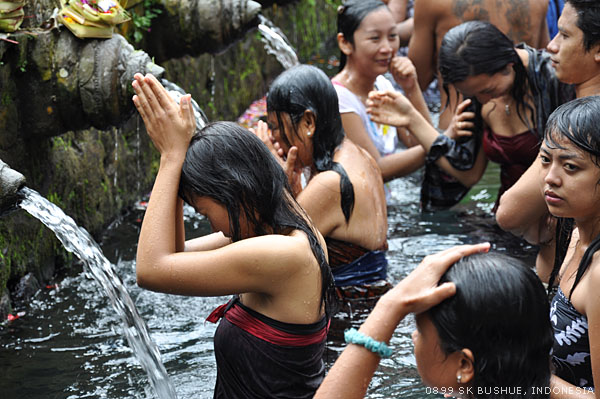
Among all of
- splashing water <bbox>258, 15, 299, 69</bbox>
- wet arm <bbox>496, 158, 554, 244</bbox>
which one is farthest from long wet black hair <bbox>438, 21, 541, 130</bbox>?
splashing water <bbox>258, 15, 299, 69</bbox>

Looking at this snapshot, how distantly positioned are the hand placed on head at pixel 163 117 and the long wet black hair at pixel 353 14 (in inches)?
109

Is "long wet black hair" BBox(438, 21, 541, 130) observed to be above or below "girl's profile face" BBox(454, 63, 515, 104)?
above

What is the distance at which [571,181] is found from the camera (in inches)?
104

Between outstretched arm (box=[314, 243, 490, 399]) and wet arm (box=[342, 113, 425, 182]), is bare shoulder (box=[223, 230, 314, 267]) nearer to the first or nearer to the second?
outstretched arm (box=[314, 243, 490, 399])

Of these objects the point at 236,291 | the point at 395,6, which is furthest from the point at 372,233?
the point at 395,6

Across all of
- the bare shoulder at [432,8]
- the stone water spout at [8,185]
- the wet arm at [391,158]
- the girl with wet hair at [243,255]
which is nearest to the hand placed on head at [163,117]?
the girl with wet hair at [243,255]

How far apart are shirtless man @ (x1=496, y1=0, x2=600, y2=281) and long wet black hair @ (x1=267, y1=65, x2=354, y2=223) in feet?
3.07

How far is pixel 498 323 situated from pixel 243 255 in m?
0.89

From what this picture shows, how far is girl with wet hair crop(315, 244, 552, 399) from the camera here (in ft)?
6.46

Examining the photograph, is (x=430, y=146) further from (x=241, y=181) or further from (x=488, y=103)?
(x=241, y=181)

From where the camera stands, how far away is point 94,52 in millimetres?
4309

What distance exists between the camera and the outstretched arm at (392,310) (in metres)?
2.01

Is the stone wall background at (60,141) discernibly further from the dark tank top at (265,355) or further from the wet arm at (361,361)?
the wet arm at (361,361)

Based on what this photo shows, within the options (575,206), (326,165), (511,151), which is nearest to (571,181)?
(575,206)
